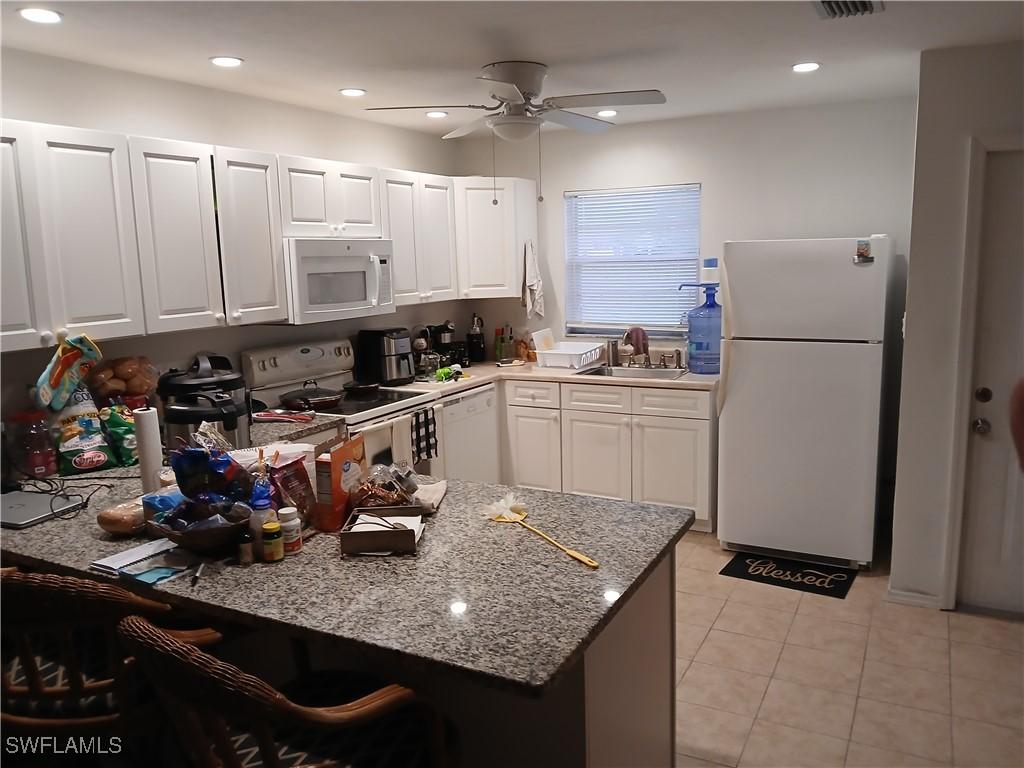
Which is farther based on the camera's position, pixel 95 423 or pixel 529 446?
pixel 529 446

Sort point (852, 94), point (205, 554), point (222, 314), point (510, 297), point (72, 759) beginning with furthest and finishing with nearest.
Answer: point (510, 297), point (852, 94), point (222, 314), point (205, 554), point (72, 759)

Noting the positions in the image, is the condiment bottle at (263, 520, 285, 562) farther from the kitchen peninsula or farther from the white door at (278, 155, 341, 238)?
the white door at (278, 155, 341, 238)

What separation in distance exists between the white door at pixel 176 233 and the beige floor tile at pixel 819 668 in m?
2.72

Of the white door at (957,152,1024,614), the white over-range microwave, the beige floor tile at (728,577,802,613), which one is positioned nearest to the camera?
the white door at (957,152,1024,614)

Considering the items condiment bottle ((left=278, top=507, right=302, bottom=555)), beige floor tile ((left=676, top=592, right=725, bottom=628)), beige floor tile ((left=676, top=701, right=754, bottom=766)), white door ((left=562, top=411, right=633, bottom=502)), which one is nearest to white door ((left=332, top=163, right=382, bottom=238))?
white door ((left=562, top=411, right=633, bottom=502))

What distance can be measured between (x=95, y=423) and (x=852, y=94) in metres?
3.86

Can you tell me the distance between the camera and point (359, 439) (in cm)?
216

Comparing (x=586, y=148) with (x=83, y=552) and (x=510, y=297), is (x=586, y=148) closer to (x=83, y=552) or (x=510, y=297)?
(x=510, y=297)

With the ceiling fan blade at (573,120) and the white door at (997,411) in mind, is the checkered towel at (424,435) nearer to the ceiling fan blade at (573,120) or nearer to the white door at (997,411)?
the ceiling fan blade at (573,120)

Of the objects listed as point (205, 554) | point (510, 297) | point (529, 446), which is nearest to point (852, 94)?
point (510, 297)

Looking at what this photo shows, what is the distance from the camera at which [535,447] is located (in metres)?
4.70

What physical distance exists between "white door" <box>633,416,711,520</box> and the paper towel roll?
2.69m

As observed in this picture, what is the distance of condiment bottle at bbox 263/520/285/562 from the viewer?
1.84 m

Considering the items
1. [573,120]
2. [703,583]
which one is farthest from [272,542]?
[703,583]
